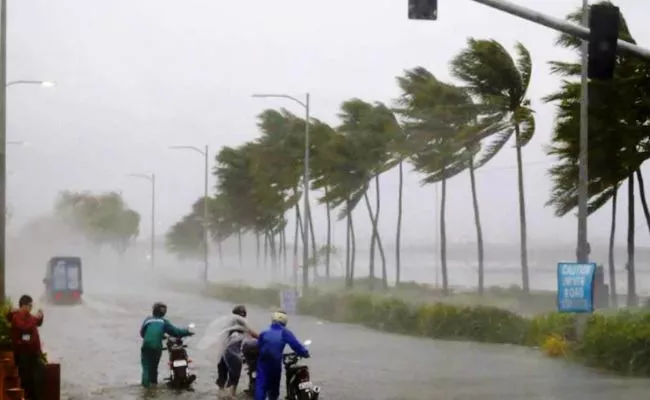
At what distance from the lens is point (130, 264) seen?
117250 mm

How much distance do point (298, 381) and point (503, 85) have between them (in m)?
24.0

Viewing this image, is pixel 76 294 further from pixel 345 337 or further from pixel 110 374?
pixel 110 374

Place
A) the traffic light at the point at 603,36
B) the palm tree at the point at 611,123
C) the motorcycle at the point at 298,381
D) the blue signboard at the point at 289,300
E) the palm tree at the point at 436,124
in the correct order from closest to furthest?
Result: 1. the traffic light at the point at 603,36
2. the motorcycle at the point at 298,381
3. the palm tree at the point at 611,123
4. the palm tree at the point at 436,124
5. the blue signboard at the point at 289,300

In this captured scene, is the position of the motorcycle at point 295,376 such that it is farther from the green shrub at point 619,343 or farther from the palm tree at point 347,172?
the palm tree at point 347,172

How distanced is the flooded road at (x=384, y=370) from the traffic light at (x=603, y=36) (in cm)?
653

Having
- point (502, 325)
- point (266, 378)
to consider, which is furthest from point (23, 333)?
point (502, 325)

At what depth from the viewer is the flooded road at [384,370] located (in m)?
18.8

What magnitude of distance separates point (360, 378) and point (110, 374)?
16.9 feet

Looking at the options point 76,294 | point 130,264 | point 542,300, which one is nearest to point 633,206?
point 542,300

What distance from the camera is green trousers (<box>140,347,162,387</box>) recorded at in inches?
749

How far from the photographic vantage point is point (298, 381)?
1573 centimetres

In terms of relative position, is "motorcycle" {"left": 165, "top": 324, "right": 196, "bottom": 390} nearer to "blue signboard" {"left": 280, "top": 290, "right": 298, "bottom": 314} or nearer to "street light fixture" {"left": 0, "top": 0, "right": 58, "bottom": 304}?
"street light fixture" {"left": 0, "top": 0, "right": 58, "bottom": 304}

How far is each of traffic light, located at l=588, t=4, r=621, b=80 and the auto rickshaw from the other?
158 feet

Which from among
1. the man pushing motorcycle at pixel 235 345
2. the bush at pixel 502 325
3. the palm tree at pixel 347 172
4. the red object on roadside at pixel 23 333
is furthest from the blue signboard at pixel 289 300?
the red object on roadside at pixel 23 333
